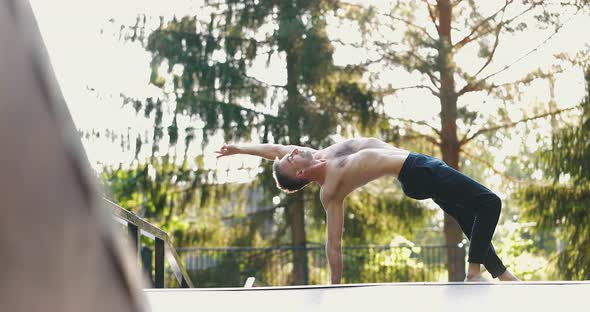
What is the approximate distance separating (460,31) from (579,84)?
257 centimetres

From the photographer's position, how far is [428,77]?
15.4 metres

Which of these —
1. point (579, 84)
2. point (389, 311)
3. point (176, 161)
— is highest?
point (579, 84)

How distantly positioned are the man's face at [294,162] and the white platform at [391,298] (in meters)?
0.78

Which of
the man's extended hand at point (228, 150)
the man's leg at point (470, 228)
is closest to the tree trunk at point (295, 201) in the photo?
the man's extended hand at point (228, 150)

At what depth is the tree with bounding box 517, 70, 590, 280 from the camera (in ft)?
50.0

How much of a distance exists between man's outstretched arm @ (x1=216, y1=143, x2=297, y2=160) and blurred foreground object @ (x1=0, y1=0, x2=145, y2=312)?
5.14 metres

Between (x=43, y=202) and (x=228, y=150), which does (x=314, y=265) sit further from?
(x=43, y=202)

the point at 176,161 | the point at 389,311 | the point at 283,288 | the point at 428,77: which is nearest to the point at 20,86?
the point at 389,311

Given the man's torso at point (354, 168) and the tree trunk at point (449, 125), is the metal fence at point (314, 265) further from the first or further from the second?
the man's torso at point (354, 168)

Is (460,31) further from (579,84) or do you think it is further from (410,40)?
(579,84)

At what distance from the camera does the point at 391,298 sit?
12.2 feet

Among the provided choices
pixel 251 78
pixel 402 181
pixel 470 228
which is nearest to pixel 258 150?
pixel 402 181

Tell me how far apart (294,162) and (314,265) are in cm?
1135

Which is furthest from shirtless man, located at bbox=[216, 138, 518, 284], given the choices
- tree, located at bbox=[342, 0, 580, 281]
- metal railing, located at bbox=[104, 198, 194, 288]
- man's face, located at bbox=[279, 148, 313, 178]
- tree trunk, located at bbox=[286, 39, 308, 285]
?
tree trunk, located at bbox=[286, 39, 308, 285]
